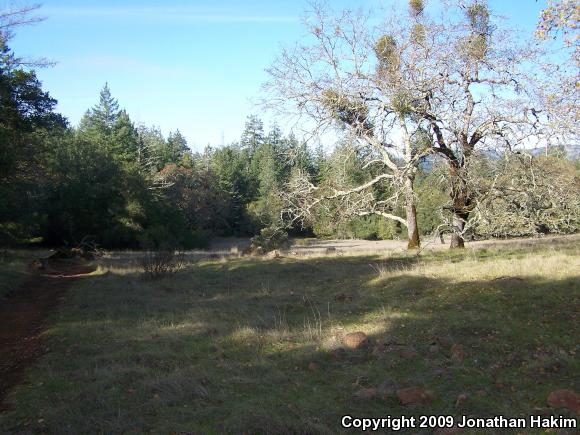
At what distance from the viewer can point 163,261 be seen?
15477 mm

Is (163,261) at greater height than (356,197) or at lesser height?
lesser

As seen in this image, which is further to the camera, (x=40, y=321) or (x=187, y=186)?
(x=187, y=186)

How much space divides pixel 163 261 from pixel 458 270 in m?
9.38

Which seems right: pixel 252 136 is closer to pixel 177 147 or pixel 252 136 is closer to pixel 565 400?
pixel 177 147

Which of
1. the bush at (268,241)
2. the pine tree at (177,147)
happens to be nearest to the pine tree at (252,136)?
the pine tree at (177,147)

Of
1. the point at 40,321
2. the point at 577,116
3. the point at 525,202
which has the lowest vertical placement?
the point at 40,321

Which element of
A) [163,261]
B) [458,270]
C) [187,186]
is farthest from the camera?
[187,186]

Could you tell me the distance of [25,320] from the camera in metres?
9.94

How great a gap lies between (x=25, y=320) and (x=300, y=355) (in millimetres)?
6865

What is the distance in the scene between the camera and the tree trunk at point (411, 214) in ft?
47.7

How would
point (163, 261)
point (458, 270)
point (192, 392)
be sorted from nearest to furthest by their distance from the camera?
point (192, 392), point (458, 270), point (163, 261)

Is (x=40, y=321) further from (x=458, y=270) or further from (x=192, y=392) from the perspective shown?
(x=458, y=270)

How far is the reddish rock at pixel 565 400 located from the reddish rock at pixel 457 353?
52.3 inches

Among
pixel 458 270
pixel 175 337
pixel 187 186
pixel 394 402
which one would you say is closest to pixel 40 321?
pixel 175 337
